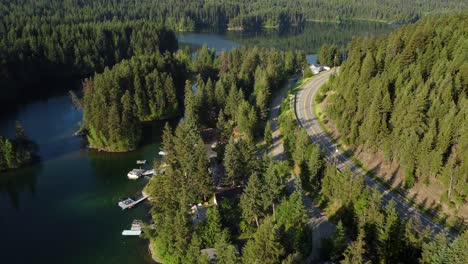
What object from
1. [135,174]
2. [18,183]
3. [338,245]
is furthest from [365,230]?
[18,183]

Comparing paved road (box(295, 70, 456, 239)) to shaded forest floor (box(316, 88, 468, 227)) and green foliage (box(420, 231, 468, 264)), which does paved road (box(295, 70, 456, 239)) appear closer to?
shaded forest floor (box(316, 88, 468, 227))

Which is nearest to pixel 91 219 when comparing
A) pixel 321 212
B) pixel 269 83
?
pixel 321 212

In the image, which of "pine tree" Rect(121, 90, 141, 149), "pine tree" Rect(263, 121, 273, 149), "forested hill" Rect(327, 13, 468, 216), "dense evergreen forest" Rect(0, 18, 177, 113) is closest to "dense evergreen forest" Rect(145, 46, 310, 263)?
"pine tree" Rect(263, 121, 273, 149)

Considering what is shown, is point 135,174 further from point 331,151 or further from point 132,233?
point 331,151

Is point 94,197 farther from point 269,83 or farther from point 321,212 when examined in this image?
point 269,83

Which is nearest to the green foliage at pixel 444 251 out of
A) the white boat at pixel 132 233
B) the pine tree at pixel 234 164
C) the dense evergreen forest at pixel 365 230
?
the dense evergreen forest at pixel 365 230

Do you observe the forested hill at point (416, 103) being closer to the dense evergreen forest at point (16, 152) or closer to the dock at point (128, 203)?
the dock at point (128, 203)

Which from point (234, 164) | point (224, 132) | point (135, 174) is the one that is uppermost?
point (234, 164)
